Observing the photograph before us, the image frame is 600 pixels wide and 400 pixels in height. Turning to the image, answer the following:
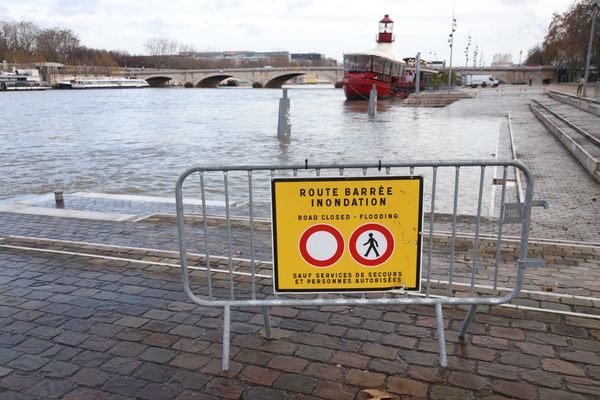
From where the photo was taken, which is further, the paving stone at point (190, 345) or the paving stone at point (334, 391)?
the paving stone at point (190, 345)

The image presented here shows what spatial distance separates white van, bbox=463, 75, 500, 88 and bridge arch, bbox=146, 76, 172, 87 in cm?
6315

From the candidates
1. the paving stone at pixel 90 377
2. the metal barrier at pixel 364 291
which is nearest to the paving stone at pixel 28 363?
the paving stone at pixel 90 377

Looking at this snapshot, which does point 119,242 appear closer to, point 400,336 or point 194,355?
point 194,355

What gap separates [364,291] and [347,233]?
0.41m

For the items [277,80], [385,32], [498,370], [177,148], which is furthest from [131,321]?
[277,80]

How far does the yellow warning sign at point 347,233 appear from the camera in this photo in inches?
120

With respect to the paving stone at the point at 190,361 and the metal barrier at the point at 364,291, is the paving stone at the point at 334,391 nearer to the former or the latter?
the metal barrier at the point at 364,291

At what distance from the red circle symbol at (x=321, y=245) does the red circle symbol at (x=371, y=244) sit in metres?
0.09

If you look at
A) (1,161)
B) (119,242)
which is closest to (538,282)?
(119,242)

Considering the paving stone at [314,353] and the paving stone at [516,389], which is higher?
the paving stone at [516,389]

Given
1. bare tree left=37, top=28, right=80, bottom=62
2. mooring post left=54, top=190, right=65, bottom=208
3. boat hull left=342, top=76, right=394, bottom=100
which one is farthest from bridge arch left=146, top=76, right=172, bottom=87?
mooring post left=54, top=190, right=65, bottom=208

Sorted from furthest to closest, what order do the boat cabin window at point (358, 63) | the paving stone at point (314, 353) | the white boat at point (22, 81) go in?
the white boat at point (22, 81), the boat cabin window at point (358, 63), the paving stone at point (314, 353)

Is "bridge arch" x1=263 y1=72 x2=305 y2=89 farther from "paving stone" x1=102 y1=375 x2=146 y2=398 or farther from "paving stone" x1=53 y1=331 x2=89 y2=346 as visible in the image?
"paving stone" x1=102 y1=375 x2=146 y2=398

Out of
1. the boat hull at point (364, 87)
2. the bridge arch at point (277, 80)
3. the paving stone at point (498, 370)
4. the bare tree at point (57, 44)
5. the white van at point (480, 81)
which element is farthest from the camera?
the bare tree at point (57, 44)
